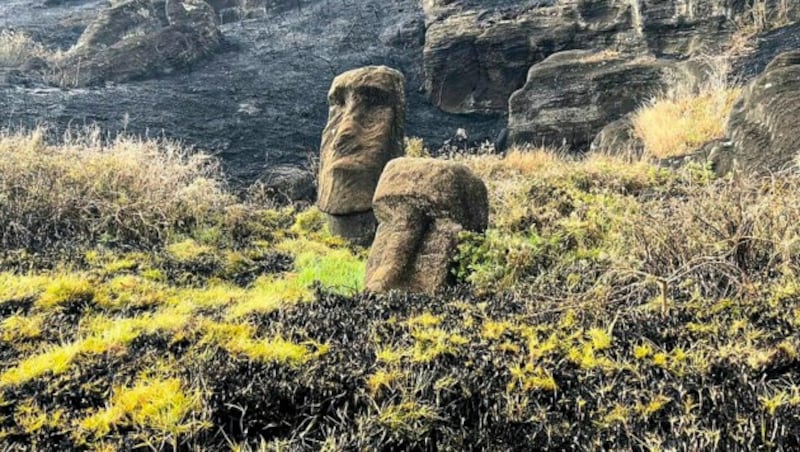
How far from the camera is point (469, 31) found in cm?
1652

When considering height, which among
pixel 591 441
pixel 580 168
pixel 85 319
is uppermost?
pixel 591 441

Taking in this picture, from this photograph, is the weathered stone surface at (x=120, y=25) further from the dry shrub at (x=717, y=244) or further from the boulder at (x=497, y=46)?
the dry shrub at (x=717, y=244)

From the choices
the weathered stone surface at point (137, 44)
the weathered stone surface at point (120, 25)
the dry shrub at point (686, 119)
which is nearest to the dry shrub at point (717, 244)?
the dry shrub at point (686, 119)

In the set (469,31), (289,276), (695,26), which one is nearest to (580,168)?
(289,276)

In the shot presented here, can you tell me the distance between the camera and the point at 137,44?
16.2 metres

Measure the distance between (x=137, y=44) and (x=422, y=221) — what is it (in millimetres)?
14774

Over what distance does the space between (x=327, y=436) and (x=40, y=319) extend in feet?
6.75

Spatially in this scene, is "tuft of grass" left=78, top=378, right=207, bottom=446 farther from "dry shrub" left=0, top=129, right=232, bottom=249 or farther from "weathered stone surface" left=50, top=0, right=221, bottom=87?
"weathered stone surface" left=50, top=0, right=221, bottom=87

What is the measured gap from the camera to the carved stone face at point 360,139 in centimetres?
666

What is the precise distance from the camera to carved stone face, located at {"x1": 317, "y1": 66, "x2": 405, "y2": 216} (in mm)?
6656

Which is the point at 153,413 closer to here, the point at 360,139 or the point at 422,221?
the point at 422,221

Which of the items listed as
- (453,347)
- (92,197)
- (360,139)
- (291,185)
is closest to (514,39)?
(291,185)

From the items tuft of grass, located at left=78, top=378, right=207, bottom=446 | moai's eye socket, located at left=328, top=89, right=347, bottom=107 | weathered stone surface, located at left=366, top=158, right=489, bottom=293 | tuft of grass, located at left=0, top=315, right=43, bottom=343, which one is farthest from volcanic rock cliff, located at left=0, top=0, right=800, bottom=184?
tuft of grass, located at left=78, top=378, right=207, bottom=446

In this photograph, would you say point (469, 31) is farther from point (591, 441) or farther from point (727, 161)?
point (591, 441)
